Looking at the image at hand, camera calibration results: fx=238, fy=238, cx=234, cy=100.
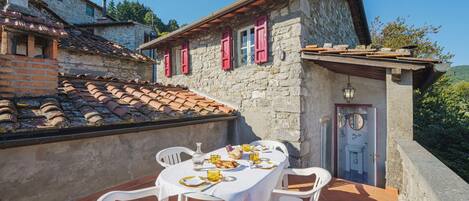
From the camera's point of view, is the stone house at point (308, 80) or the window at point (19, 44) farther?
the stone house at point (308, 80)

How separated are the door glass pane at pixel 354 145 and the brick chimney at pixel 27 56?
23.7 ft

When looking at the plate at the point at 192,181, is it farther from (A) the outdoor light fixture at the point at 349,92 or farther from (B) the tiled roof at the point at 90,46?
(B) the tiled roof at the point at 90,46

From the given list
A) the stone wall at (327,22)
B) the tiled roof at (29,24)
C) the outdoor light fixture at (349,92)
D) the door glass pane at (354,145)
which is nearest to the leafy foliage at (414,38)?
the stone wall at (327,22)

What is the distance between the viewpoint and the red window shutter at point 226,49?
6539mm

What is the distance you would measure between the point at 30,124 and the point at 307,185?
4.88 m

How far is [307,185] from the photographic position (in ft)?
16.4

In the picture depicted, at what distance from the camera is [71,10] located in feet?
44.9

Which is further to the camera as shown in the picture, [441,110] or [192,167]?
[441,110]

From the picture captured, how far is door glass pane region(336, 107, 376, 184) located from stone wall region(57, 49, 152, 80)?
8271mm

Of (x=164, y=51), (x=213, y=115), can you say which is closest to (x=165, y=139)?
(x=213, y=115)

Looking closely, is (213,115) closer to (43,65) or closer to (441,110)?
(43,65)

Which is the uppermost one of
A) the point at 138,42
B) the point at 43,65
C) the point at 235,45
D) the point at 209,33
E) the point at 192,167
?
the point at 138,42

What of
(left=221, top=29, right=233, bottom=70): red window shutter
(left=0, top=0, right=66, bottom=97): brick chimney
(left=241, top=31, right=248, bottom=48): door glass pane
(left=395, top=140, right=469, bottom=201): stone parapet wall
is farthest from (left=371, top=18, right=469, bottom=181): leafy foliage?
(left=0, top=0, right=66, bottom=97): brick chimney

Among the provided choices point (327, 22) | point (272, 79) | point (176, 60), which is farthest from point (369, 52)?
point (176, 60)
